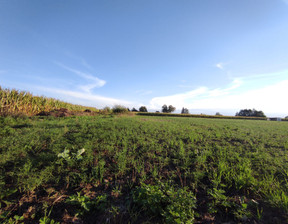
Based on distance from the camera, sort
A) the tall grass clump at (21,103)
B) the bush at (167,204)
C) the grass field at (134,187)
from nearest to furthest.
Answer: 1. the bush at (167,204)
2. the grass field at (134,187)
3. the tall grass clump at (21,103)

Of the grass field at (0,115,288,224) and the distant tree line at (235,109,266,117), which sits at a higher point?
the distant tree line at (235,109,266,117)

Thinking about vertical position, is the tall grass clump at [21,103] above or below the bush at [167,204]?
above

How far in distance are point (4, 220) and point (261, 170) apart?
5212 millimetres

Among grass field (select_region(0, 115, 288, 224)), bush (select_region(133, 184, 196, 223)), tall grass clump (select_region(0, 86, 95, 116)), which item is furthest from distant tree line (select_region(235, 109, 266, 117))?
tall grass clump (select_region(0, 86, 95, 116))

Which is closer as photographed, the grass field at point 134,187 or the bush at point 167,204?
the bush at point 167,204

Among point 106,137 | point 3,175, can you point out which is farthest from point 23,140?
point 106,137

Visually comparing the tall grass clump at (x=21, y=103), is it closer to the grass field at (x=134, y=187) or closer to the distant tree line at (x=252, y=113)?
the grass field at (x=134, y=187)

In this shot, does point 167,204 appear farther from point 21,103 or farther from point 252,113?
point 252,113

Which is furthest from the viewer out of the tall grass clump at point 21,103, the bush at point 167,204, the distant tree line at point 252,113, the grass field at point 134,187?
the distant tree line at point 252,113

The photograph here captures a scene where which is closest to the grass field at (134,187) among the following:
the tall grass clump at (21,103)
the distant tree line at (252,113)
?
the tall grass clump at (21,103)

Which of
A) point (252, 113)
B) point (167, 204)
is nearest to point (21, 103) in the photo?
point (167, 204)

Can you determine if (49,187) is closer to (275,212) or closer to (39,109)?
(275,212)

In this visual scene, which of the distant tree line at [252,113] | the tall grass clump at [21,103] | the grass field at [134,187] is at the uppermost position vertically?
the distant tree line at [252,113]

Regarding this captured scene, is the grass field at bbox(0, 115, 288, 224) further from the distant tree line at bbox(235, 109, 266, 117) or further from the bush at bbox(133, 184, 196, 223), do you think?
the distant tree line at bbox(235, 109, 266, 117)
